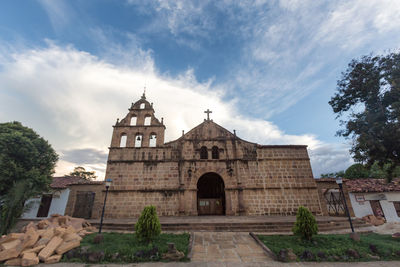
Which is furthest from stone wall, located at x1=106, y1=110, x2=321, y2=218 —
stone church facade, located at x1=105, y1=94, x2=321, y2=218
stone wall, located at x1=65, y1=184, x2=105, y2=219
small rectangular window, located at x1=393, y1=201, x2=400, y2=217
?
small rectangular window, located at x1=393, y1=201, x2=400, y2=217

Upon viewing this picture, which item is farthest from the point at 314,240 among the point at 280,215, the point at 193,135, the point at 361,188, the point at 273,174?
the point at 361,188

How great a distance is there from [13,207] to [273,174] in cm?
1614

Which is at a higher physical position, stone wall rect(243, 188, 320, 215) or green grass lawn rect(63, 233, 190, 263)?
stone wall rect(243, 188, 320, 215)

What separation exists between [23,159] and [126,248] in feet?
35.9

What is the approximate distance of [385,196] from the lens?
14.3 meters

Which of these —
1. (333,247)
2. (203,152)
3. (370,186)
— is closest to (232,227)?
(333,247)

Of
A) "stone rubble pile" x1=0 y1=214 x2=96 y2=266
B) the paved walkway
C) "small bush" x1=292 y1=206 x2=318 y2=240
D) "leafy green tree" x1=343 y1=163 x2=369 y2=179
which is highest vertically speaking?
"leafy green tree" x1=343 y1=163 x2=369 y2=179

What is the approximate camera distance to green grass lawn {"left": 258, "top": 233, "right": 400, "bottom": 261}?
5.73m

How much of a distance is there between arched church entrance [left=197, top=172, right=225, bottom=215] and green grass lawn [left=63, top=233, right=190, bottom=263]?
718cm

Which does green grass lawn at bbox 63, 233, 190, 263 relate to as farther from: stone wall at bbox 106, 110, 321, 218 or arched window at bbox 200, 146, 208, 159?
arched window at bbox 200, 146, 208, 159

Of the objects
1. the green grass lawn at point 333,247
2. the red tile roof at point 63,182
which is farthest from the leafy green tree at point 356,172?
the red tile roof at point 63,182

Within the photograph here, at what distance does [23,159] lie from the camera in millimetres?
11375

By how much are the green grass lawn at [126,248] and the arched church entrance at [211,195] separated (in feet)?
23.6

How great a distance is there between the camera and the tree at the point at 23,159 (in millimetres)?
10523
